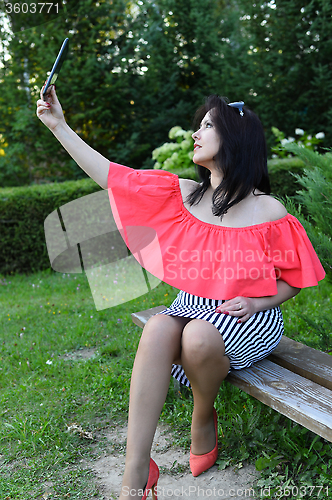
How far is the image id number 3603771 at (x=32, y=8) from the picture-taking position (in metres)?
6.49

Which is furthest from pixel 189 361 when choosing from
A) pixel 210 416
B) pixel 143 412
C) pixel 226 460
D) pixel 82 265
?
pixel 82 265

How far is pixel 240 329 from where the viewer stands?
1.60 metres

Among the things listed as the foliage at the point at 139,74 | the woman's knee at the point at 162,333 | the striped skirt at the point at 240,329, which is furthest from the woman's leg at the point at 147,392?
the foliage at the point at 139,74

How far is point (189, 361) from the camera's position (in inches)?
59.9

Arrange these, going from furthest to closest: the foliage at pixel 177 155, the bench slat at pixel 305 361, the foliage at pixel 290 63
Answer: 1. the foliage at pixel 290 63
2. the foliage at pixel 177 155
3. the bench slat at pixel 305 361

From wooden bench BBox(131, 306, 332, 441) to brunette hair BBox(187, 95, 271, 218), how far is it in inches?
25.8

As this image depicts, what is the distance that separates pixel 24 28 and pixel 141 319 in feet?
21.8

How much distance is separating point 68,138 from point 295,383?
1.33 m

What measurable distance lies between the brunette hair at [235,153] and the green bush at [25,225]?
10.7ft

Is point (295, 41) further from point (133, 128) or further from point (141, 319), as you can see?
point (141, 319)

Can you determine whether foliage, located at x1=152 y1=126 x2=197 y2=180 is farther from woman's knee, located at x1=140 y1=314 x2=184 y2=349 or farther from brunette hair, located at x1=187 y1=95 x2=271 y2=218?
woman's knee, located at x1=140 y1=314 x2=184 y2=349

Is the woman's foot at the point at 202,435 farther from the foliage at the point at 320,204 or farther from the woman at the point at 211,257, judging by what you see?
the foliage at the point at 320,204
